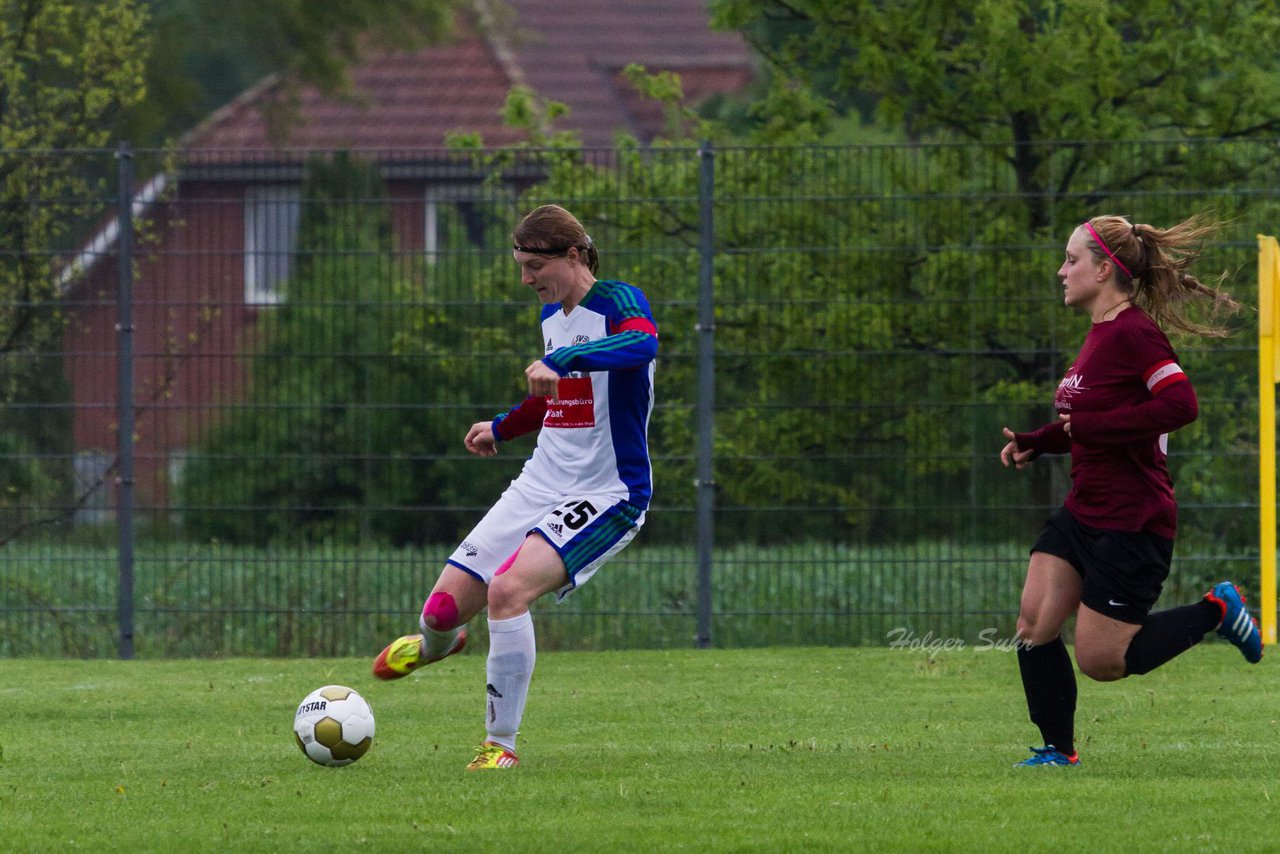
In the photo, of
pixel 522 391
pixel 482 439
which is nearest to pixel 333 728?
pixel 482 439

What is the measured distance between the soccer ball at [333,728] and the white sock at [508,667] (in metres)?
0.51

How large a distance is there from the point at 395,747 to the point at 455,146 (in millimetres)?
7376

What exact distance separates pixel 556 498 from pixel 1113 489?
6.42ft

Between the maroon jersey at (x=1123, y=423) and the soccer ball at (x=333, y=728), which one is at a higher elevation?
the maroon jersey at (x=1123, y=423)

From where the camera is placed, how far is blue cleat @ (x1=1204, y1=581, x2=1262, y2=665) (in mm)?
7012

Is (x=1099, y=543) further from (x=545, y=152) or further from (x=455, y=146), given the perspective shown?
(x=455, y=146)

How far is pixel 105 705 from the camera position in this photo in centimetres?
941

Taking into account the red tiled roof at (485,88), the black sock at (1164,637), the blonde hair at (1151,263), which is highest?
the red tiled roof at (485,88)

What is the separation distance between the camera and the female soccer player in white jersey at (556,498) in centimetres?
677

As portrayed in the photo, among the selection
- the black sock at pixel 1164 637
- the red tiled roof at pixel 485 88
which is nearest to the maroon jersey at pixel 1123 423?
the black sock at pixel 1164 637

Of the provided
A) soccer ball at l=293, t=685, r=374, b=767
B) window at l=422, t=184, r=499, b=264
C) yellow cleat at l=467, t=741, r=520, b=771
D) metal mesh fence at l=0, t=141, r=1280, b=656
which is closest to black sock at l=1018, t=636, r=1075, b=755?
yellow cleat at l=467, t=741, r=520, b=771

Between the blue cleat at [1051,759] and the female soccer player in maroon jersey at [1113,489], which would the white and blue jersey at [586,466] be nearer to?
the female soccer player in maroon jersey at [1113,489]

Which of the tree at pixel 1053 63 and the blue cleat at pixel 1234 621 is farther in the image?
the tree at pixel 1053 63

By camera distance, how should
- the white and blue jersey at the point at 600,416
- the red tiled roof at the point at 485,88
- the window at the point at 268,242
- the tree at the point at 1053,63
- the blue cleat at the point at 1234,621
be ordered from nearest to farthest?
the white and blue jersey at the point at 600,416, the blue cleat at the point at 1234,621, the window at the point at 268,242, the tree at the point at 1053,63, the red tiled roof at the point at 485,88
